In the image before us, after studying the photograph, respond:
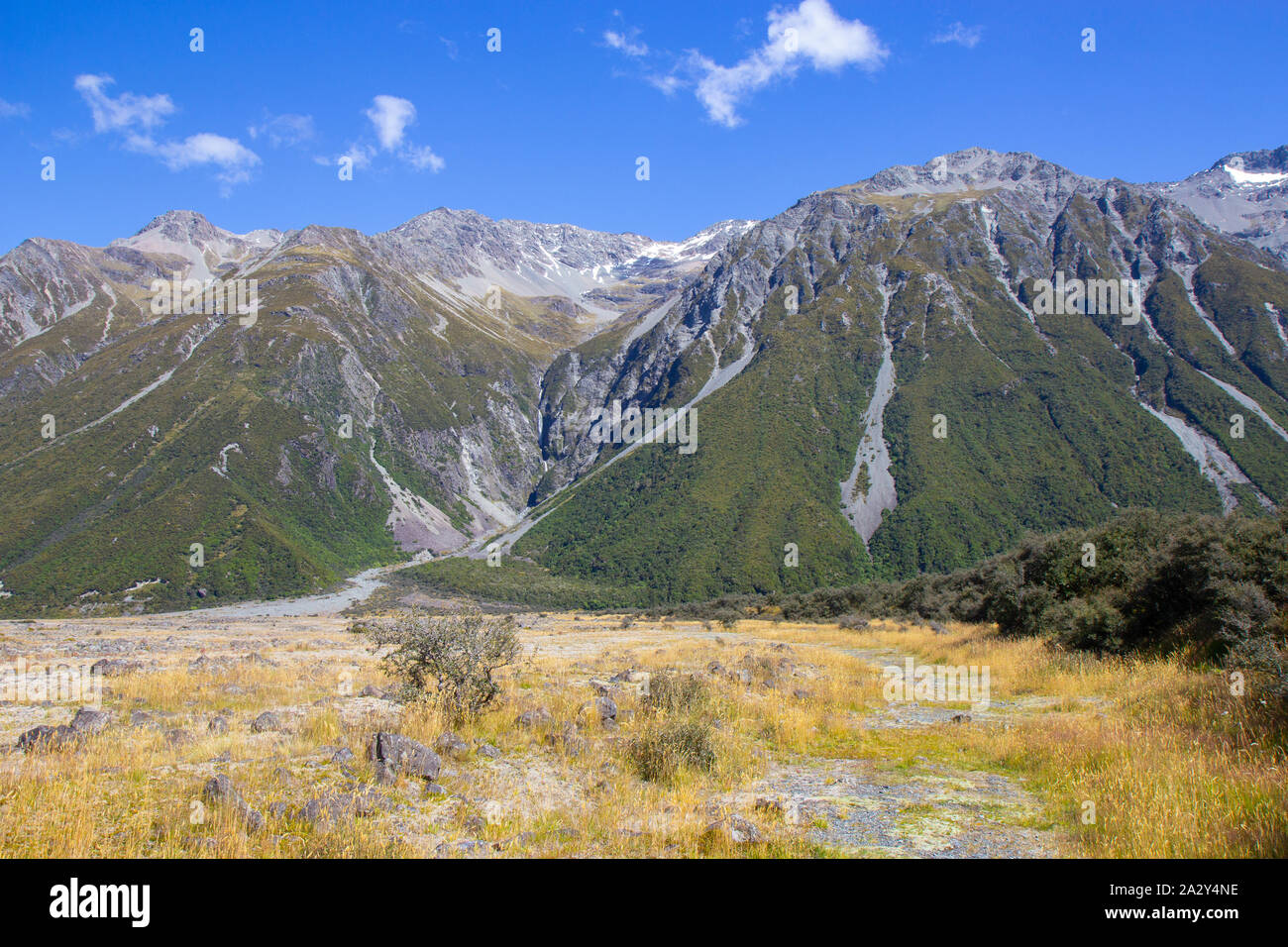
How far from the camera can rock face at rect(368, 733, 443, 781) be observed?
847 centimetres

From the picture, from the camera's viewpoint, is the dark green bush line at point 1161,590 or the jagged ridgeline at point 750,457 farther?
the jagged ridgeline at point 750,457

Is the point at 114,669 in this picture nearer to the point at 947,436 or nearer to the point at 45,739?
the point at 45,739

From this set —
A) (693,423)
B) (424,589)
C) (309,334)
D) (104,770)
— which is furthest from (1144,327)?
(309,334)

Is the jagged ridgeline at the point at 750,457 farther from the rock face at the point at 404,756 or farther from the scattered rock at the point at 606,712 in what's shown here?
the rock face at the point at 404,756

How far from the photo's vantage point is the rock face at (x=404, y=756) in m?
8.47

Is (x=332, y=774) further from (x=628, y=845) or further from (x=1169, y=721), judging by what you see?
(x=1169, y=721)

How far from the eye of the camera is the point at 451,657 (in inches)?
497

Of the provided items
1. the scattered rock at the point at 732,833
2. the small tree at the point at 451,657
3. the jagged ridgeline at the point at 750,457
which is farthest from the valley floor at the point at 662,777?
the jagged ridgeline at the point at 750,457

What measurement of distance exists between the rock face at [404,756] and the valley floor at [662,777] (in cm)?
22

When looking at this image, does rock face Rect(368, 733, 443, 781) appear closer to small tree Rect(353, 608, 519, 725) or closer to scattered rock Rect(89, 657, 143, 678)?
small tree Rect(353, 608, 519, 725)

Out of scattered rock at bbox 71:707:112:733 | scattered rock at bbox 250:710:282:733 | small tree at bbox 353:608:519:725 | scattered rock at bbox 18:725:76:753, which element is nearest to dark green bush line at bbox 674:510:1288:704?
small tree at bbox 353:608:519:725

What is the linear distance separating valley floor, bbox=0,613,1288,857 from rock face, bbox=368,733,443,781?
0.22m

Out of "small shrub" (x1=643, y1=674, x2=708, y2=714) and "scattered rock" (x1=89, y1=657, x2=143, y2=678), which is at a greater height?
"small shrub" (x1=643, y1=674, x2=708, y2=714)
